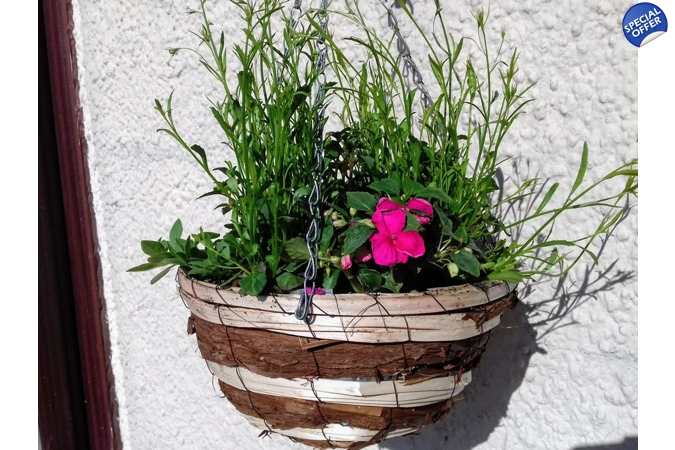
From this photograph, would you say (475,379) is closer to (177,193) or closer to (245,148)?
(245,148)

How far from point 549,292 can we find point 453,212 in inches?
7.8

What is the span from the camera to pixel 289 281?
0.55 m

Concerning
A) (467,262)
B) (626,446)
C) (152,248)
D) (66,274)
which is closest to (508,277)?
(467,262)

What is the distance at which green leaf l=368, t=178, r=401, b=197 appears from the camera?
55 cm

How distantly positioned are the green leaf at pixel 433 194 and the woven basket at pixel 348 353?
8 centimetres

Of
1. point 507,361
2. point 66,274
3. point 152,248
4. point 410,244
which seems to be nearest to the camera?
point 410,244

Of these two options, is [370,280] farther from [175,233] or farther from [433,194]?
[175,233]

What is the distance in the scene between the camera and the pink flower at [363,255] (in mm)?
535

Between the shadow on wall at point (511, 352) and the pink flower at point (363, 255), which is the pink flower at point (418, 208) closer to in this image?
the pink flower at point (363, 255)

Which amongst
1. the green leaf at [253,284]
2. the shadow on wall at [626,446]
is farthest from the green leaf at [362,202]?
the shadow on wall at [626,446]

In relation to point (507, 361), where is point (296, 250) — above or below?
above

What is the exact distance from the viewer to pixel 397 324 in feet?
1.67
